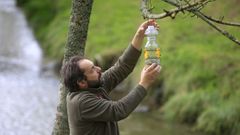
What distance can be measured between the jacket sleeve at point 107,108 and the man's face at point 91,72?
0.11 meters

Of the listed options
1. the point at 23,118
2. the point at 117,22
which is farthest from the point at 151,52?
the point at 117,22

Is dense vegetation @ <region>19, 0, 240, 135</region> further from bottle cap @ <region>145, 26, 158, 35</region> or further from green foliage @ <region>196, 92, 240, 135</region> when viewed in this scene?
bottle cap @ <region>145, 26, 158, 35</region>

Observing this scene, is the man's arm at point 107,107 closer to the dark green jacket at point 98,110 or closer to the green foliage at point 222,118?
the dark green jacket at point 98,110

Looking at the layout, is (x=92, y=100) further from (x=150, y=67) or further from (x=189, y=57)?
(x=189, y=57)

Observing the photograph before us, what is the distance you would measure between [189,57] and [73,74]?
9288mm

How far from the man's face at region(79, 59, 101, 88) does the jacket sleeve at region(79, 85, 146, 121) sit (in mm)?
110

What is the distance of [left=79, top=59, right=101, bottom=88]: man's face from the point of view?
4457 millimetres

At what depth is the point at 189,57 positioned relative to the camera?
44.5 feet

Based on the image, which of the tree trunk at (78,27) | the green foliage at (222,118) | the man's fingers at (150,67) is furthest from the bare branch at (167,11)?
the green foliage at (222,118)

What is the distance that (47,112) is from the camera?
12828mm

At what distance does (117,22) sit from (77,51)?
12.4 m

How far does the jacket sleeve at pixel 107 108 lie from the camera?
174 inches

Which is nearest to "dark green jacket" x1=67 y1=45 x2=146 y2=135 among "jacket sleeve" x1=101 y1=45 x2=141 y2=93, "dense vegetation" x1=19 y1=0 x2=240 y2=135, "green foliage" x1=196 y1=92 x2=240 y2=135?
"jacket sleeve" x1=101 y1=45 x2=141 y2=93

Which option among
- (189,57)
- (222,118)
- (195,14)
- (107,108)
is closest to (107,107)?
(107,108)
